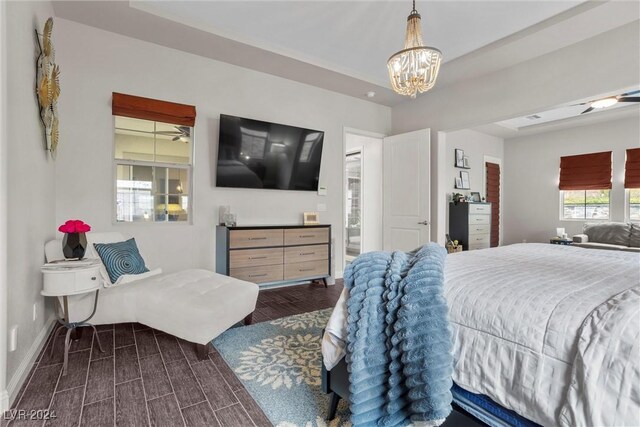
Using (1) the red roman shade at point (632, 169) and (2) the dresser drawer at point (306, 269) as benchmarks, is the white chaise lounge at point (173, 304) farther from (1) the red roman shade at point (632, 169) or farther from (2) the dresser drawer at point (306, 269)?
(1) the red roman shade at point (632, 169)

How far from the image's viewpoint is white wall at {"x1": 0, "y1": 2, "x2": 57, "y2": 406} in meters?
1.73

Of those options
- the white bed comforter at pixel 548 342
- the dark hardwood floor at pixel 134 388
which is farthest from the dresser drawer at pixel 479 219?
the dark hardwood floor at pixel 134 388

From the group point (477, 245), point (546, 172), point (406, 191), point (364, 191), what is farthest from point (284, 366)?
point (546, 172)

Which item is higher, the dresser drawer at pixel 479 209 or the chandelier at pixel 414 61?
the chandelier at pixel 414 61

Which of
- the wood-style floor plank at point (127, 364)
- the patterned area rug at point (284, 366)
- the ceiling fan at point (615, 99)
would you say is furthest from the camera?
the ceiling fan at point (615, 99)

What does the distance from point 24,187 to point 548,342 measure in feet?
9.18

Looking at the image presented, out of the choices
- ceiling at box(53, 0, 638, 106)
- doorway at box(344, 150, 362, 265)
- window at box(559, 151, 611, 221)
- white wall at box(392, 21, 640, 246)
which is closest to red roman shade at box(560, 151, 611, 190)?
window at box(559, 151, 611, 221)

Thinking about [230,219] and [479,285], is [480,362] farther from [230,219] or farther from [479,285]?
[230,219]

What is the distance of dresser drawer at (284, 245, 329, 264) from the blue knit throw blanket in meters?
2.63

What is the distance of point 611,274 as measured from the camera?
158cm

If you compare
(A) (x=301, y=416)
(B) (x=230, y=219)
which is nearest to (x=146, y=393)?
(A) (x=301, y=416)

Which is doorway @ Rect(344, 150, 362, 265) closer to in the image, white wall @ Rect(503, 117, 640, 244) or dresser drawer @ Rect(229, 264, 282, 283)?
dresser drawer @ Rect(229, 264, 282, 283)

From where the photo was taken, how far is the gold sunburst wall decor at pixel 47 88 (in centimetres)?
224

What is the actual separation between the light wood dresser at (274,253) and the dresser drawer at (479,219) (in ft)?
9.69
